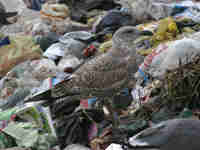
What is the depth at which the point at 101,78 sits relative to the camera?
235 centimetres

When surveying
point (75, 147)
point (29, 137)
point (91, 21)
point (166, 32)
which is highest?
point (166, 32)

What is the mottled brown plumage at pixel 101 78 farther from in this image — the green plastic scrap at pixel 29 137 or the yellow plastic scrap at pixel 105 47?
the yellow plastic scrap at pixel 105 47

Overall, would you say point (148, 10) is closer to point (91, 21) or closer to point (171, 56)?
point (91, 21)

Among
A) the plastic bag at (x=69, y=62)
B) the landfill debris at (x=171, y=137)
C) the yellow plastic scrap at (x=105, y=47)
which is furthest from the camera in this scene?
the yellow plastic scrap at (x=105, y=47)

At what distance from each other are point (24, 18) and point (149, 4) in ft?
9.88

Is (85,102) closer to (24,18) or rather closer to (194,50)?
(194,50)

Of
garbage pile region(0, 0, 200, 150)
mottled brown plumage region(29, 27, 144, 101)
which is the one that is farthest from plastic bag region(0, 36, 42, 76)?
mottled brown plumage region(29, 27, 144, 101)

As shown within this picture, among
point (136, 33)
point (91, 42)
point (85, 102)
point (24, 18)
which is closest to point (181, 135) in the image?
point (85, 102)

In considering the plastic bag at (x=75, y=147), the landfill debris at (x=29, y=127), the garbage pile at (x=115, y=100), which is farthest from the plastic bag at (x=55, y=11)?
the plastic bag at (x=75, y=147)

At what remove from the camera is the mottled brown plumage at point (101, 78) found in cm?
235

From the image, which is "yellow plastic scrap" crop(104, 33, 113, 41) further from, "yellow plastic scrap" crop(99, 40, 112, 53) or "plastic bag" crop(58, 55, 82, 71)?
"plastic bag" crop(58, 55, 82, 71)

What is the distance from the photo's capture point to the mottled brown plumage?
7.70 ft

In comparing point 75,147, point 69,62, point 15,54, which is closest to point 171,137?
point 75,147

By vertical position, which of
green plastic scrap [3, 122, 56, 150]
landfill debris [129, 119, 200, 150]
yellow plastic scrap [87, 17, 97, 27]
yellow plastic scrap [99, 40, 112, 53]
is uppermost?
landfill debris [129, 119, 200, 150]
